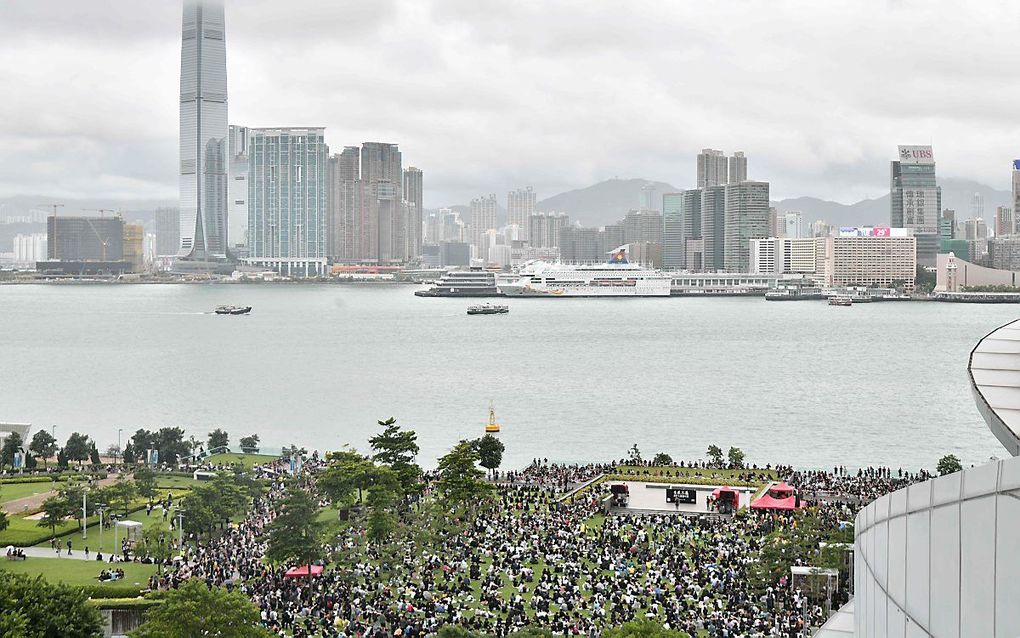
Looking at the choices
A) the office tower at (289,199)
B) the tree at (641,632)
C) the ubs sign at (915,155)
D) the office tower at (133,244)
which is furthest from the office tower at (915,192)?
the tree at (641,632)

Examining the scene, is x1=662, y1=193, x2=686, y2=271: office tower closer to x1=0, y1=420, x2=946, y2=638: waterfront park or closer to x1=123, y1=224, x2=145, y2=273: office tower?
x1=123, y1=224, x2=145, y2=273: office tower

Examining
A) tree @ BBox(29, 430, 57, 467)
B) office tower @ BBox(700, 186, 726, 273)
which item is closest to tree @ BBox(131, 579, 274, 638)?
tree @ BBox(29, 430, 57, 467)

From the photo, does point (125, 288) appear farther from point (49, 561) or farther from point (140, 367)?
point (49, 561)

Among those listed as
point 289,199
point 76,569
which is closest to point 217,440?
point 76,569

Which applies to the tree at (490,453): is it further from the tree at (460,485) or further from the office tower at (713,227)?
the office tower at (713,227)

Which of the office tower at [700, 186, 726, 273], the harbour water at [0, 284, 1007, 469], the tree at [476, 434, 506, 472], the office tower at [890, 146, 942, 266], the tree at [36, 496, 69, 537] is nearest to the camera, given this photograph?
the tree at [36, 496, 69, 537]
